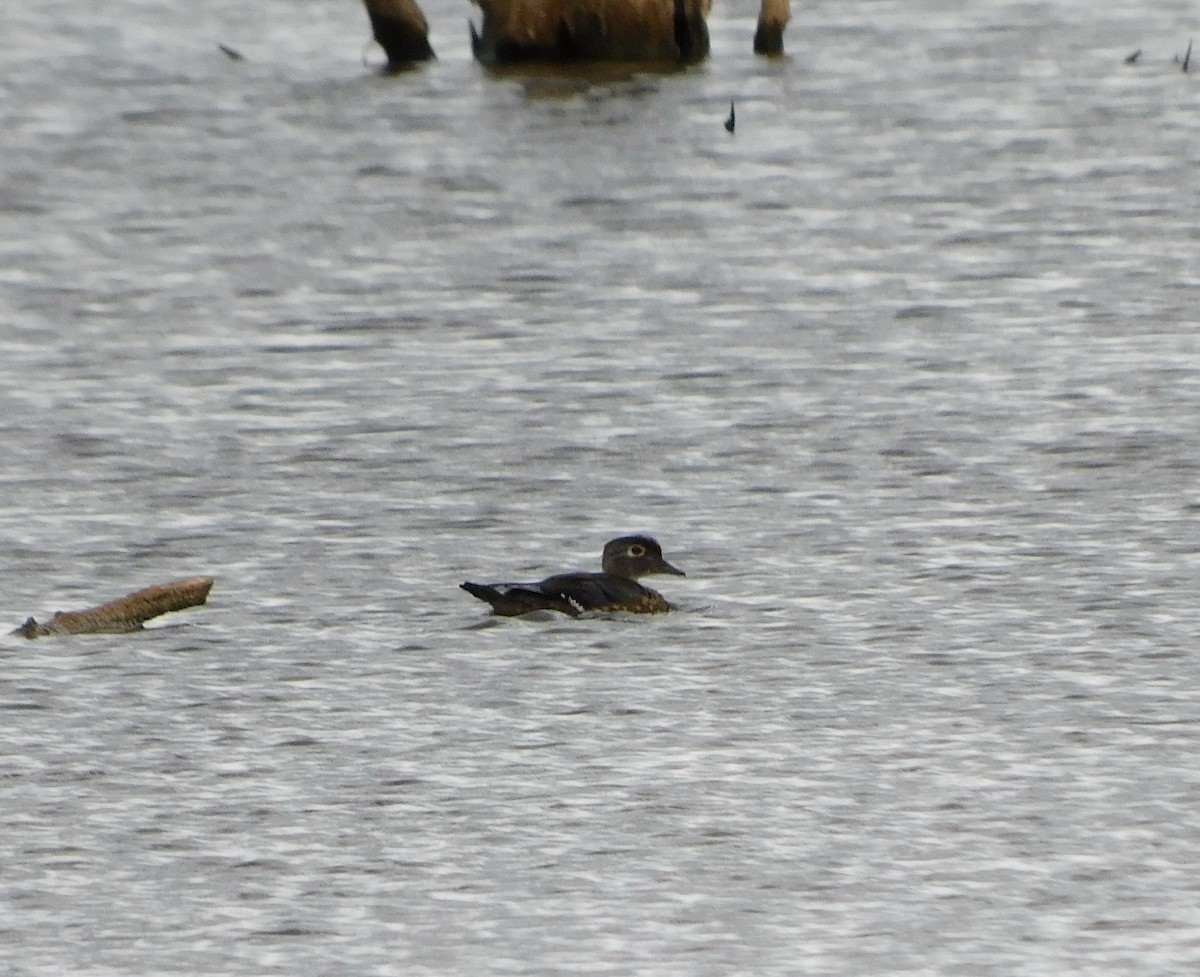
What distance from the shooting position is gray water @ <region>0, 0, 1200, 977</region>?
7148 millimetres

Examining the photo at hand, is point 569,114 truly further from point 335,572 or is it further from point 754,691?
point 754,691

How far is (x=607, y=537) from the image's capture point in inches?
428

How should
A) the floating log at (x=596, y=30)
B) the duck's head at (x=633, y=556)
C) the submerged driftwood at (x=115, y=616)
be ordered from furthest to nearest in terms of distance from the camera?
the floating log at (x=596, y=30) → the duck's head at (x=633, y=556) → the submerged driftwood at (x=115, y=616)

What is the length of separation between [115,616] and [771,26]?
1640 centimetres

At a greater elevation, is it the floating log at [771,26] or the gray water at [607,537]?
the floating log at [771,26]

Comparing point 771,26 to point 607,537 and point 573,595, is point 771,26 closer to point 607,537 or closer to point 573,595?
point 607,537

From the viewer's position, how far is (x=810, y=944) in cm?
678

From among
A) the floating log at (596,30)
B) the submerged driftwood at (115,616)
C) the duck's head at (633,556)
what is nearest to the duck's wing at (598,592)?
the duck's head at (633,556)

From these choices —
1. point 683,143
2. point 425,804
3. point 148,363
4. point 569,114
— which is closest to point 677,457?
point 148,363

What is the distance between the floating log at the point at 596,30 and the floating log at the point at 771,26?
1.68 ft

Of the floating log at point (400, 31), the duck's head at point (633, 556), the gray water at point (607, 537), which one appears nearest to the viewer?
the gray water at point (607, 537)

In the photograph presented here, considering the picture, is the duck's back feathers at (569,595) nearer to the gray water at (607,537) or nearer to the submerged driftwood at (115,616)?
the gray water at (607,537)

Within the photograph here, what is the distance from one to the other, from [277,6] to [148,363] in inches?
654

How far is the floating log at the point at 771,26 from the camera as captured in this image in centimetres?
2478
